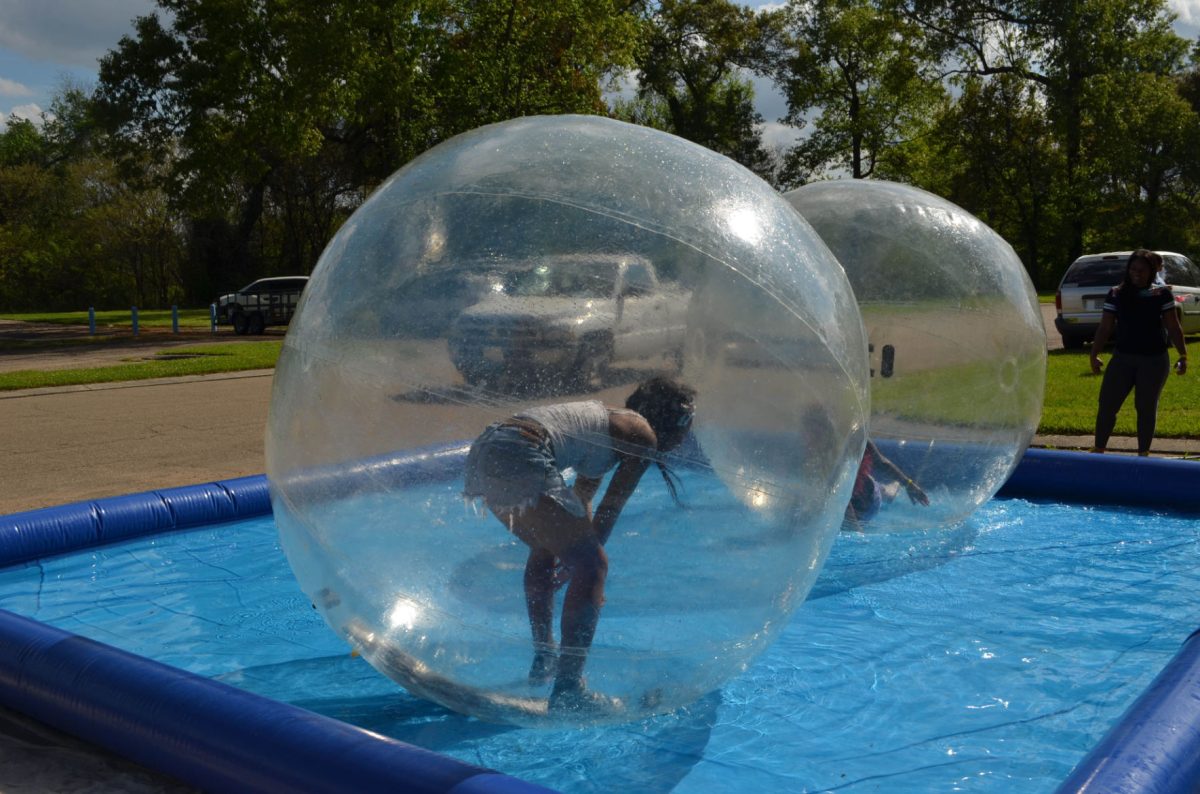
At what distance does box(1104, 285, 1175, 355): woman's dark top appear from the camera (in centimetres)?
834

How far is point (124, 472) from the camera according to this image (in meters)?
8.55

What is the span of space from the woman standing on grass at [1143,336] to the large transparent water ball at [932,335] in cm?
285

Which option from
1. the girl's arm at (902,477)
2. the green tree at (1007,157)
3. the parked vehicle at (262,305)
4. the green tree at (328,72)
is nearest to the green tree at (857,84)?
the green tree at (1007,157)

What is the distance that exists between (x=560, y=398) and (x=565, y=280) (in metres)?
0.34

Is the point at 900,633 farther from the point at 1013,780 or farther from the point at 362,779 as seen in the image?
the point at 362,779

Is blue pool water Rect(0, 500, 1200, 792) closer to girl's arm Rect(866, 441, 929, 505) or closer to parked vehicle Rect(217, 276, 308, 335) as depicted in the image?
girl's arm Rect(866, 441, 929, 505)

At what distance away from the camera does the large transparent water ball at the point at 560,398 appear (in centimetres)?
320

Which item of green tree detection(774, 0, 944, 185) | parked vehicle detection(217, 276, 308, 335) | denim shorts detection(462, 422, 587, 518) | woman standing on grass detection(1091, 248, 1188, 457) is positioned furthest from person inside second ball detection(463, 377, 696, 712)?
green tree detection(774, 0, 944, 185)

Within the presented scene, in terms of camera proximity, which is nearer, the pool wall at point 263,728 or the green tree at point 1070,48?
the pool wall at point 263,728

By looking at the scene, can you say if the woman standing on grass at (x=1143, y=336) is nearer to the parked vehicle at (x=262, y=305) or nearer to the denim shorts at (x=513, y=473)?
the denim shorts at (x=513, y=473)

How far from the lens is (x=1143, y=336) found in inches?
331

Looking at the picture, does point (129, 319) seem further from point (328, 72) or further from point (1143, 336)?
point (1143, 336)

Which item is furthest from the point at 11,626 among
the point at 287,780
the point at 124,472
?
the point at 124,472

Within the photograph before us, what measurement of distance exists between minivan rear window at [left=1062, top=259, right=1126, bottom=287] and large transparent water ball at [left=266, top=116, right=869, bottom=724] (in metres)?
16.5
